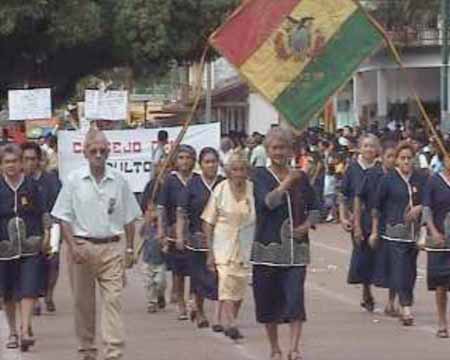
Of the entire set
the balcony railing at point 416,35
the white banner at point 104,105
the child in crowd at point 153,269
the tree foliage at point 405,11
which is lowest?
the child in crowd at point 153,269

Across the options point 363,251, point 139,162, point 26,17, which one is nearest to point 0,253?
point 363,251

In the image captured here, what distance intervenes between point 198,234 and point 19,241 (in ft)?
7.31

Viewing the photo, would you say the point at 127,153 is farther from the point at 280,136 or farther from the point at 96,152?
the point at 280,136

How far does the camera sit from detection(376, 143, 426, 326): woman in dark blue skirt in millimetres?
13883

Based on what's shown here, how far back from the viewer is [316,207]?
37.6 feet

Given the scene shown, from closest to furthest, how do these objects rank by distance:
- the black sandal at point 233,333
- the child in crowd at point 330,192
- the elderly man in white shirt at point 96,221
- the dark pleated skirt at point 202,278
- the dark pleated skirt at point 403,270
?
the elderly man in white shirt at point 96,221 → the black sandal at point 233,333 → the dark pleated skirt at point 202,278 → the dark pleated skirt at point 403,270 → the child in crowd at point 330,192

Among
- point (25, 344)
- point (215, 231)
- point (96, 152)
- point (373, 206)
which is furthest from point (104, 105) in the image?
point (96, 152)

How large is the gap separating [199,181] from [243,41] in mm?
2060

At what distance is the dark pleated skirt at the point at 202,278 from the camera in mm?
13761

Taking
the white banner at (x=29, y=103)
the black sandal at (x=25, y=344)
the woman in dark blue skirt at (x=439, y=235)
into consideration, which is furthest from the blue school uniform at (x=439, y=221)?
the white banner at (x=29, y=103)

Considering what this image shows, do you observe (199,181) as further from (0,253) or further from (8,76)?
(8,76)

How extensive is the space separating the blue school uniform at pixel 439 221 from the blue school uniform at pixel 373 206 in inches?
62.9

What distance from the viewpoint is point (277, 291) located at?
11328 millimetres

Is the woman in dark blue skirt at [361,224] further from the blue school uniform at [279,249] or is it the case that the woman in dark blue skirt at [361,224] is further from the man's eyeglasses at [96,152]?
the man's eyeglasses at [96,152]
